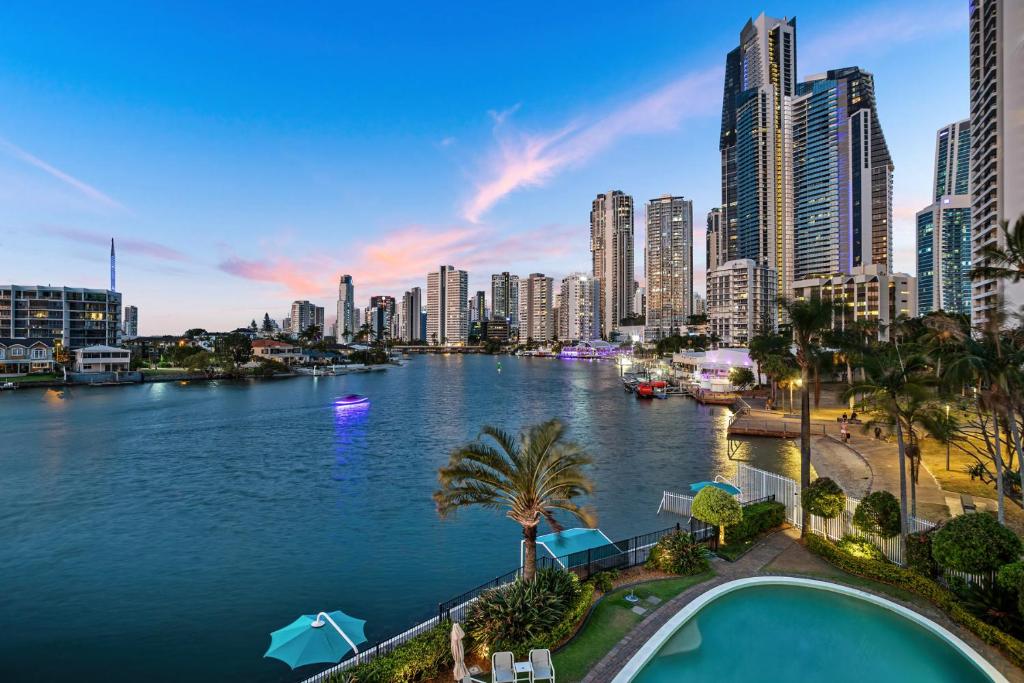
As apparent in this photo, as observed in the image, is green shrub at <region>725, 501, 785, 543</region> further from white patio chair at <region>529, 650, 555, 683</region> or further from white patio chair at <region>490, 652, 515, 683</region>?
white patio chair at <region>490, 652, 515, 683</region>

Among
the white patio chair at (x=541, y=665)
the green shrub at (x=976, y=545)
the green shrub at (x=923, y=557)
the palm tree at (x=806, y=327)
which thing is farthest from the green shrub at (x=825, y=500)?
the white patio chair at (x=541, y=665)

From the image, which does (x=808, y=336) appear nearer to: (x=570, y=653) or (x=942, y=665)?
(x=942, y=665)

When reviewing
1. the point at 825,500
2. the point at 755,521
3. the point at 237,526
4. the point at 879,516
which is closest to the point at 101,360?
the point at 237,526

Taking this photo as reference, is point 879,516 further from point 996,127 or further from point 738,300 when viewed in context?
point 738,300

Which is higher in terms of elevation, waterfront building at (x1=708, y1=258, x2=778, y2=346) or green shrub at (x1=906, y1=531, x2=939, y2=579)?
waterfront building at (x1=708, y1=258, x2=778, y2=346)

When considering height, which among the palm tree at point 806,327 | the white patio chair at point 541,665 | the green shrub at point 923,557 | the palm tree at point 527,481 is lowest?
the white patio chair at point 541,665

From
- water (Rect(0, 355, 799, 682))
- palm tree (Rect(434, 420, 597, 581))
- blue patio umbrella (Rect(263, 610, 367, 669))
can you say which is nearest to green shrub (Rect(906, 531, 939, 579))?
palm tree (Rect(434, 420, 597, 581))

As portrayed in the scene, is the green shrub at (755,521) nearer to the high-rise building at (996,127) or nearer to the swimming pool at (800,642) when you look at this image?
the swimming pool at (800,642)
